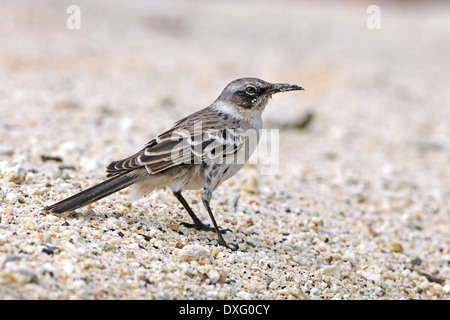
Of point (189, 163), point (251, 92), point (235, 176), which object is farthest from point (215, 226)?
point (235, 176)

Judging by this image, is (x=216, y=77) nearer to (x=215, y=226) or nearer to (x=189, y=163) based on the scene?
(x=189, y=163)

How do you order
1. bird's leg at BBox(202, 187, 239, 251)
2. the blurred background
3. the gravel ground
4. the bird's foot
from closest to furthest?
the gravel ground < bird's leg at BBox(202, 187, 239, 251) < the bird's foot < the blurred background

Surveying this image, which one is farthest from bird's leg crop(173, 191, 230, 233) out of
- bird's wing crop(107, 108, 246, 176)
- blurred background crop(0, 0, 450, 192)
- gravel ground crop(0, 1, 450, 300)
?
blurred background crop(0, 0, 450, 192)

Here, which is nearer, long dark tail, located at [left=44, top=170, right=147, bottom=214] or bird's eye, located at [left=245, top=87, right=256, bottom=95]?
long dark tail, located at [left=44, top=170, right=147, bottom=214]

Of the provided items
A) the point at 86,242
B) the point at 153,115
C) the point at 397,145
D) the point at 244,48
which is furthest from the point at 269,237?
the point at 244,48

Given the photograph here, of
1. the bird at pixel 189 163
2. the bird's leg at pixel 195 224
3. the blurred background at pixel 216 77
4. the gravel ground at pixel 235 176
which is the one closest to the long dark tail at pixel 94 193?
the bird at pixel 189 163

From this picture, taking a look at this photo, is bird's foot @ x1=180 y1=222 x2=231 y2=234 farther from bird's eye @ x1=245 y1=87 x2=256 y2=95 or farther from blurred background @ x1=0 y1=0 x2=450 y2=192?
blurred background @ x1=0 y1=0 x2=450 y2=192

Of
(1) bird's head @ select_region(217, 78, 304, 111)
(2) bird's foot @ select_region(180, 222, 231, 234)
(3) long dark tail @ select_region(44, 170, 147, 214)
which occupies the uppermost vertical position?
(1) bird's head @ select_region(217, 78, 304, 111)

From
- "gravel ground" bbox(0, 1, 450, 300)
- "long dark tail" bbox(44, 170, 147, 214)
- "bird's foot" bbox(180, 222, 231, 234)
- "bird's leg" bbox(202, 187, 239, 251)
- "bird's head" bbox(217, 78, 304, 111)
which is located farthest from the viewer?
"bird's head" bbox(217, 78, 304, 111)
